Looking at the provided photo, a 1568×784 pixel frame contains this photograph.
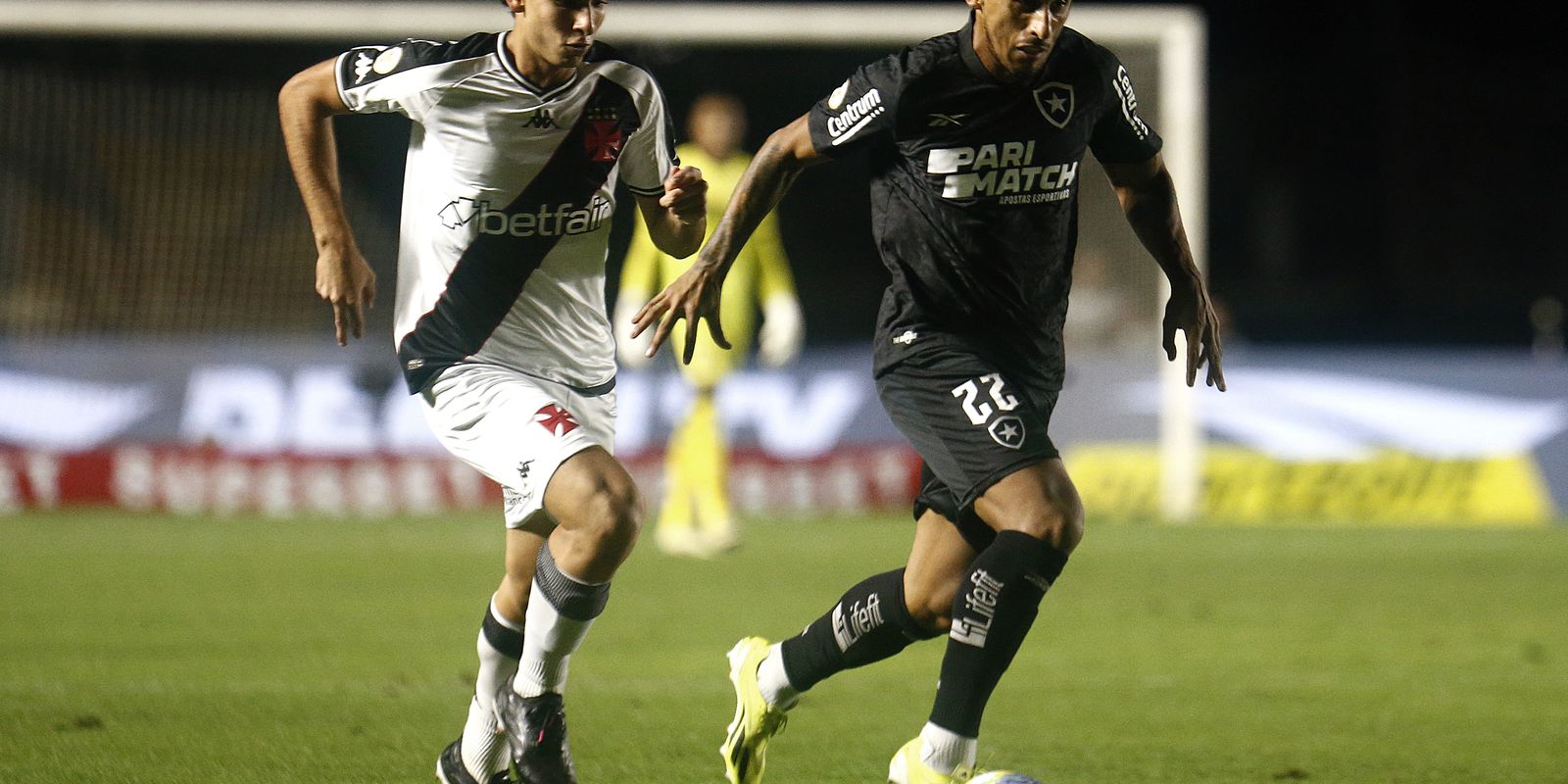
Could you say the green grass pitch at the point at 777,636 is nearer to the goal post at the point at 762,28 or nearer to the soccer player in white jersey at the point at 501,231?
the soccer player in white jersey at the point at 501,231

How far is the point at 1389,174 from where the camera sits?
28219mm

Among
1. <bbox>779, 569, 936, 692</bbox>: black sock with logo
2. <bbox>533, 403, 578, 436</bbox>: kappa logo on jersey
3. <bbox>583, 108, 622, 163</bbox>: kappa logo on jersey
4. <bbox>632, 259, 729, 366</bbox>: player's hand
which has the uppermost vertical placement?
<bbox>583, 108, 622, 163</bbox>: kappa logo on jersey

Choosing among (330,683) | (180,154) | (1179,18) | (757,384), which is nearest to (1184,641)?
(330,683)

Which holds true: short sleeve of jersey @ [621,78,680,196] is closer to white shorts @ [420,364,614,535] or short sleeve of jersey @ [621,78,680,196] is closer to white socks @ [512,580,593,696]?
white shorts @ [420,364,614,535]

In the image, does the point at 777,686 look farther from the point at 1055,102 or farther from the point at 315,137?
the point at 315,137

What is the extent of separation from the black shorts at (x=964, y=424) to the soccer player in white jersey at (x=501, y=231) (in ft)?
2.51

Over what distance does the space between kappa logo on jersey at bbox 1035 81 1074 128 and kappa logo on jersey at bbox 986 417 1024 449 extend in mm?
762

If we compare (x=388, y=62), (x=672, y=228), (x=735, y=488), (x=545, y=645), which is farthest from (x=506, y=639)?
(x=735, y=488)

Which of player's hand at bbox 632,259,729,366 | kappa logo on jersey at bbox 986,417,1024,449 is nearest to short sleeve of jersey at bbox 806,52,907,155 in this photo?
player's hand at bbox 632,259,729,366

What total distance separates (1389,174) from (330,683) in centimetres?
2464

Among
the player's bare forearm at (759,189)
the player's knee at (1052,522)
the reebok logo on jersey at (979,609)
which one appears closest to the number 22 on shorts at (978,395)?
the player's knee at (1052,522)

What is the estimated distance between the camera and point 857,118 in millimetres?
4586

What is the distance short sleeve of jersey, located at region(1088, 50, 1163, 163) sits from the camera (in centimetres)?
473

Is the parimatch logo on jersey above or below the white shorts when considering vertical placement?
above
